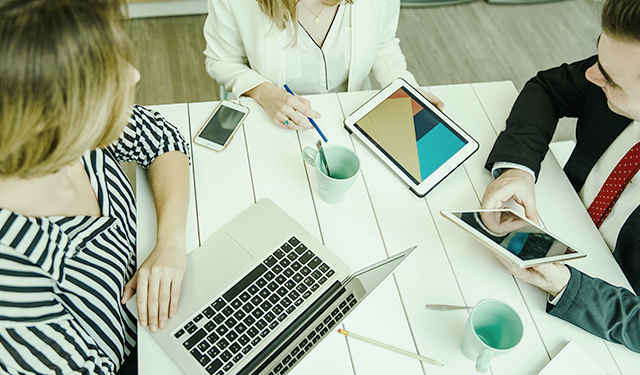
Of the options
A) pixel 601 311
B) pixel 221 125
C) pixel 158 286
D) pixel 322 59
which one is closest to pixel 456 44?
pixel 322 59

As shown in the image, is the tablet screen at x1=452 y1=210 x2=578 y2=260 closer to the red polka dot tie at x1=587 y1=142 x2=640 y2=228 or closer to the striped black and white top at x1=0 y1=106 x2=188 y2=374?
the red polka dot tie at x1=587 y1=142 x2=640 y2=228

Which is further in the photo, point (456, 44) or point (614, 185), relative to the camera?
point (456, 44)

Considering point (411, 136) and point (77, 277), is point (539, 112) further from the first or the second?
point (77, 277)

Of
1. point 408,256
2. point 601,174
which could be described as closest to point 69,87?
point 408,256

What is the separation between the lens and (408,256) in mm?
893

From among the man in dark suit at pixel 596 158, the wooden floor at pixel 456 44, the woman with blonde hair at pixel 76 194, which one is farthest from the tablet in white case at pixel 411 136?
the wooden floor at pixel 456 44

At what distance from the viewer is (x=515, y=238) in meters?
0.81

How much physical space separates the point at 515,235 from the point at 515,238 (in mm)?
10

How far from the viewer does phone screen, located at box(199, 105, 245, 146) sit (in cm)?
103

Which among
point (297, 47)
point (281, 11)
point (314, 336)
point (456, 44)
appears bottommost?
point (456, 44)

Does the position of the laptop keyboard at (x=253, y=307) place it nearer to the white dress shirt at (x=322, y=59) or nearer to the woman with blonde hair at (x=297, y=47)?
the woman with blonde hair at (x=297, y=47)

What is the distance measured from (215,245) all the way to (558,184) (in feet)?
2.60

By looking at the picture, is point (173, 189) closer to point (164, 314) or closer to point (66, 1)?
point (164, 314)

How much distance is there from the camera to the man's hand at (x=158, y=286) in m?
0.77
